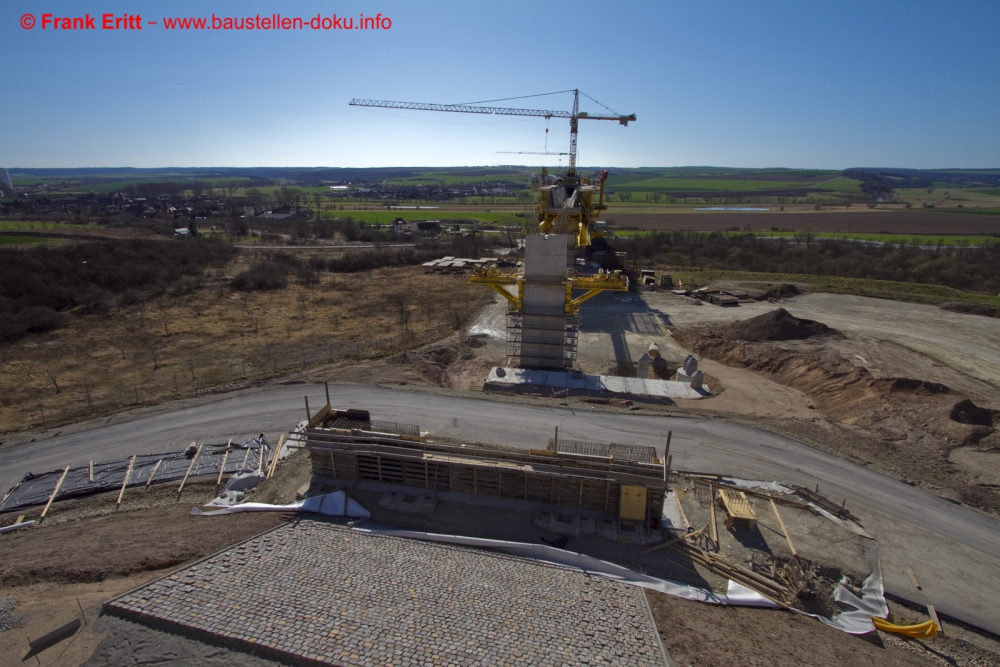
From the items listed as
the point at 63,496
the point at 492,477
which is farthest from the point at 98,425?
the point at 492,477

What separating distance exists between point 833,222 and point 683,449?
99536 millimetres

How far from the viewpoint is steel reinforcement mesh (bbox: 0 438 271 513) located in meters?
16.5

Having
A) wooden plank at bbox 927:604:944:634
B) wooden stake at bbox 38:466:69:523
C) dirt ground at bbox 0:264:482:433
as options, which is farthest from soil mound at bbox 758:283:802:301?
wooden stake at bbox 38:466:69:523

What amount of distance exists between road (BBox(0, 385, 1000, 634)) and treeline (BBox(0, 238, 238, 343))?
24309 millimetres

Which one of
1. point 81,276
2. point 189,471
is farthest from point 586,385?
point 81,276

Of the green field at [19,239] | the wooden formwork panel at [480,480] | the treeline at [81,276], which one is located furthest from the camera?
the green field at [19,239]

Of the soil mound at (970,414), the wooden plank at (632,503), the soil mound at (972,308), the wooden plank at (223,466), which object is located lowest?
the wooden plank at (223,466)

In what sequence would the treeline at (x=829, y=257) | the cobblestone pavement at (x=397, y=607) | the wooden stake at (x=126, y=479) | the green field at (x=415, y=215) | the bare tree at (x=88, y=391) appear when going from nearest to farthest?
1. the cobblestone pavement at (x=397, y=607)
2. the wooden stake at (x=126, y=479)
3. the bare tree at (x=88, y=391)
4. the treeline at (x=829, y=257)
5. the green field at (x=415, y=215)

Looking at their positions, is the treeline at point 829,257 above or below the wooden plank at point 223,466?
above

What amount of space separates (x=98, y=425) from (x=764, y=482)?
27.8 metres

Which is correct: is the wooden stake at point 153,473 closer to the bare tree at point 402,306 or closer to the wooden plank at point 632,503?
the wooden plank at point 632,503

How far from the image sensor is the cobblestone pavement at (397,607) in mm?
10273

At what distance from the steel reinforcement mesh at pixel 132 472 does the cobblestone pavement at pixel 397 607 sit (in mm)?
5800

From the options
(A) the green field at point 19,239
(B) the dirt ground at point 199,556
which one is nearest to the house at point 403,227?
(A) the green field at point 19,239
